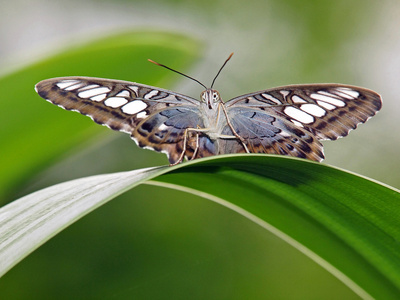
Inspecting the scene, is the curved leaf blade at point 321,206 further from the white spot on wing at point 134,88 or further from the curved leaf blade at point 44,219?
the white spot on wing at point 134,88

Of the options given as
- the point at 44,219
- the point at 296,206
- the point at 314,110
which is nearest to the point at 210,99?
the point at 314,110

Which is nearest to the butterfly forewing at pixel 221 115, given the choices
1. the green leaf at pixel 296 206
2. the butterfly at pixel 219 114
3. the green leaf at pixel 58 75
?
the butterfly at pixel 219 114

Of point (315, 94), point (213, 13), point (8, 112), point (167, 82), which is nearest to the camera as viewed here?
point (315, 94)

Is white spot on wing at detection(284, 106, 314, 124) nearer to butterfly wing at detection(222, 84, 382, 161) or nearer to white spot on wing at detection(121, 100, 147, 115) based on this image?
butterfly wing at detection(222, 84, 382, 161)

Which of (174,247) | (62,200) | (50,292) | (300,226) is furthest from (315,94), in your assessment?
(50,292)

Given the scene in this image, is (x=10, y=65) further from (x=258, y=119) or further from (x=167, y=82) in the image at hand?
(x=258, y=119)

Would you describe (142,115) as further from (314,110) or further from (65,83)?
(314,110)

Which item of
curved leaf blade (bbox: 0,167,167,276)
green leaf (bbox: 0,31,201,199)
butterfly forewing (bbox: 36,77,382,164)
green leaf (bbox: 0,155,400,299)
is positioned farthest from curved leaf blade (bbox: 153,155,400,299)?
green leaf (bbox: 0,31,201,199)
